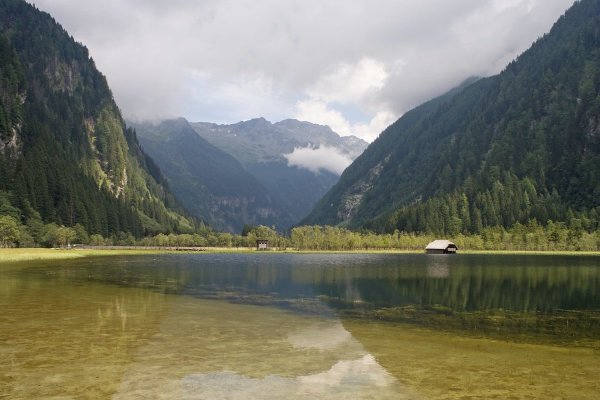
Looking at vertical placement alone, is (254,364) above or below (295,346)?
above

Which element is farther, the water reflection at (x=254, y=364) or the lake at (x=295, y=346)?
the lake at (x=295, y=346)

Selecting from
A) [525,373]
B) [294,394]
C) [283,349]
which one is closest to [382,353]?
[283,349]

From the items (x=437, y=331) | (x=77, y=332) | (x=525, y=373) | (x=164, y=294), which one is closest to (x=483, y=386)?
(x=525, y=373)

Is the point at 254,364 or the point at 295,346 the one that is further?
the point at 295,346

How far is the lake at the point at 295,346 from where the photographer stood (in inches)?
812

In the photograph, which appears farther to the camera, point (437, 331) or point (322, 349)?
point (437, 331)

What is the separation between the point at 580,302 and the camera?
176 feet

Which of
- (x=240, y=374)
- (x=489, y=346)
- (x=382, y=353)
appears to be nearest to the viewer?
(x=240, y=374)

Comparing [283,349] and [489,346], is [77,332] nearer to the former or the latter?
[283,349]

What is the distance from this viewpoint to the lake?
20625 millimetres

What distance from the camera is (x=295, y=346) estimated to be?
2959 cm

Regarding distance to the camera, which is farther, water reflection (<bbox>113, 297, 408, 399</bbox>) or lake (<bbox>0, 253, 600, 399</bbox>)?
lake (<bbox>0, 253, 600, 399</bbox>)

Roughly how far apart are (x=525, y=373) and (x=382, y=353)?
7381 mm

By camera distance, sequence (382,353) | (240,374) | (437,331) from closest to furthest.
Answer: (240,374) < (382,353) < (437,331)
